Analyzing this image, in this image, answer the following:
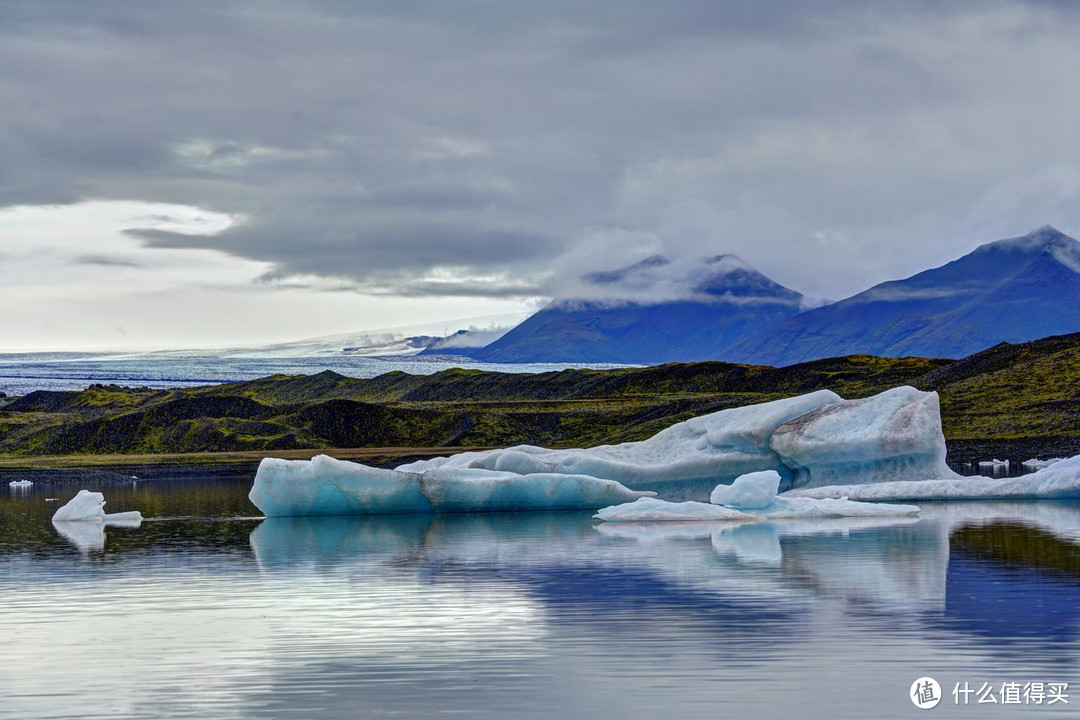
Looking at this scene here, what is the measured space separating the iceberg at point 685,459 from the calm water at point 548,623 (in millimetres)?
8514

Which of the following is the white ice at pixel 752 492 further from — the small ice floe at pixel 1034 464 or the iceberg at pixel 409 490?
the small ice floe at pixel 1034 464

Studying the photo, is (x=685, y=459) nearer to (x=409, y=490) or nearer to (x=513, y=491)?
(x=513, y=491)

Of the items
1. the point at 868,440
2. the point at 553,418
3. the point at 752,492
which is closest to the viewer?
the point at 752,492

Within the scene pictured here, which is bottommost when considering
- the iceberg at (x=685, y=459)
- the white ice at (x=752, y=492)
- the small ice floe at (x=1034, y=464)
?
the small ice floe at (x=1034, y=464)

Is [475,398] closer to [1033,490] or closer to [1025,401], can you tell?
[1025,401]

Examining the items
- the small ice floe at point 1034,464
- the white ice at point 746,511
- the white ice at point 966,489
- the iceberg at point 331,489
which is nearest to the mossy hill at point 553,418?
the small ice floe at point 1034,464

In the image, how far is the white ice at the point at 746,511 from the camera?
116 feet

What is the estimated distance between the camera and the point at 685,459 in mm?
41969

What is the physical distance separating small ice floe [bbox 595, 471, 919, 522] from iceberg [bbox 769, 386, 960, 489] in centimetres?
506

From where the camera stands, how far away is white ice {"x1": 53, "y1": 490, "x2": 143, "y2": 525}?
133 ft

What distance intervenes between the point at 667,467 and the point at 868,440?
251 inches

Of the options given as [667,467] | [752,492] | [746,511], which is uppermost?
[667,467]

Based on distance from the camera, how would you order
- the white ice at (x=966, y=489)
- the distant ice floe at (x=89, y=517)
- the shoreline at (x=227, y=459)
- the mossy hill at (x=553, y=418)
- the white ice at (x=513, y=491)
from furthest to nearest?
the mossy hill at (x=553, y=418), the shoreline at (x=227, y=459), the white ice at (x=966, y=489), the distant ice floe at (x=89, y=517), the white ice at (x=513, y=491)

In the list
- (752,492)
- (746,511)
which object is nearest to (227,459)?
(746,511)
